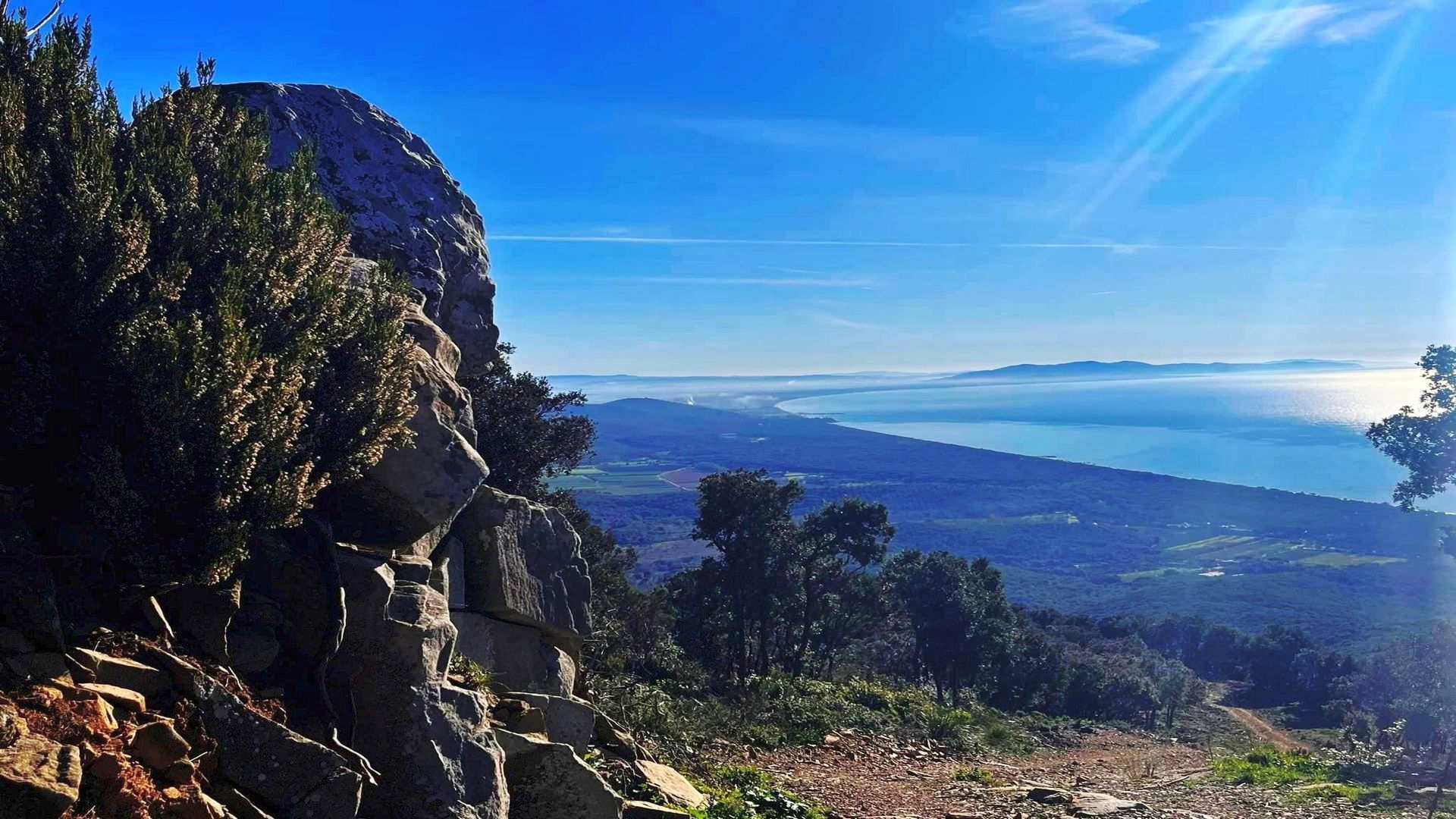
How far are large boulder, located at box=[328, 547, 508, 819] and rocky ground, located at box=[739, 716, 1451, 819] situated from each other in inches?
247

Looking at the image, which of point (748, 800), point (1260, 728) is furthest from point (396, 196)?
point (1260, 728)

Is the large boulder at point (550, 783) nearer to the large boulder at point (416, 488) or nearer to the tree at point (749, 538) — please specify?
the large boulder at point (416, 488)

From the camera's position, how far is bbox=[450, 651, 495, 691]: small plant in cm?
819

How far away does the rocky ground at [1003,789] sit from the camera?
12.4m

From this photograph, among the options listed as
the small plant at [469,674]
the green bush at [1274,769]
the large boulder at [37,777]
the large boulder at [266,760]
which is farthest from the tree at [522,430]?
the green bush at [1274,769]

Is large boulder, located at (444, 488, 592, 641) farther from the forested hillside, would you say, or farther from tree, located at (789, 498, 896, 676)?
the forested hillside

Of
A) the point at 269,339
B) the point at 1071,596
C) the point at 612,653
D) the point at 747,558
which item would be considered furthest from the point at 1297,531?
the point at 269,339

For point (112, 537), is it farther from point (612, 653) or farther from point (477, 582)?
A: point (612, 653)

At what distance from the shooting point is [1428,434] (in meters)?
30.9

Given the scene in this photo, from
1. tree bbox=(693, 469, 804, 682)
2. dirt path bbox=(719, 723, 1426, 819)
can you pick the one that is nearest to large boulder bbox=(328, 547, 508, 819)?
dirt path bbox=(719, 723, 1426, 819)

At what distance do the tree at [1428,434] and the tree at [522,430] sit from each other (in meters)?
28.3

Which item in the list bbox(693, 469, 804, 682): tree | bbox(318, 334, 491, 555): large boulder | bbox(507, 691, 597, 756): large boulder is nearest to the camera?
bbox(318, 334, 491, 555): large boulder

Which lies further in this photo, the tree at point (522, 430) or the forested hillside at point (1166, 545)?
the forested hillside at point (1166, 545)

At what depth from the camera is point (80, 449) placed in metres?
5.57
